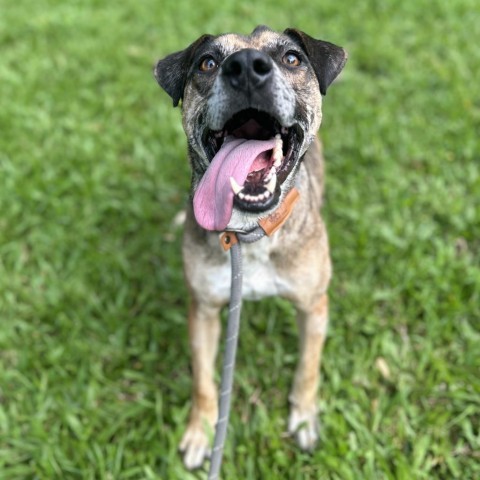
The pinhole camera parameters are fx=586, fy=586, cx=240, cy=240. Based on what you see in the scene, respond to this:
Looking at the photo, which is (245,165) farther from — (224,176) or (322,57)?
(322,57)

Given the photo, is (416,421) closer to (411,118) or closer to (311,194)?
(311,194)

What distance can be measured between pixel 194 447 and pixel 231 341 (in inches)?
41.6

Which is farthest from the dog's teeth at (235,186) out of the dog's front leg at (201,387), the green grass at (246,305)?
the green grass at (246,305)

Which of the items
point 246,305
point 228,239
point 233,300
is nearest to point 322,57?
point 228,239

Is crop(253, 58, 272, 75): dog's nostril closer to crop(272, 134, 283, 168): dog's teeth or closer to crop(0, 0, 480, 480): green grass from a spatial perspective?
crop(272, 134, 283, 168): dog's teeth

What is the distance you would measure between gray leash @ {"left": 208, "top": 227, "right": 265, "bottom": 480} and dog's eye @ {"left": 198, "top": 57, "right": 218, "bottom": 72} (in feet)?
2.67

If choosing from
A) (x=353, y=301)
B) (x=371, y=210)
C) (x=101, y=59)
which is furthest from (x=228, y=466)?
(x=101, y=59)

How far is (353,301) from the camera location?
13.8ft

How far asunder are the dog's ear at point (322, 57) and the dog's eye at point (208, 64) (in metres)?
0.44

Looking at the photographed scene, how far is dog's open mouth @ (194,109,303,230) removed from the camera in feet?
8.32

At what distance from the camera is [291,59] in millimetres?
2850

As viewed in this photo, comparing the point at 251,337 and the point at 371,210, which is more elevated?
the point at 371,210

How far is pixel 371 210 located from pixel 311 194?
1527 mm

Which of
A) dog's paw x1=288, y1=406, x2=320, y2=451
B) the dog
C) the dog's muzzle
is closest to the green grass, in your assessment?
dog's paw x1=288, y1=406, x2=320, y2=451
